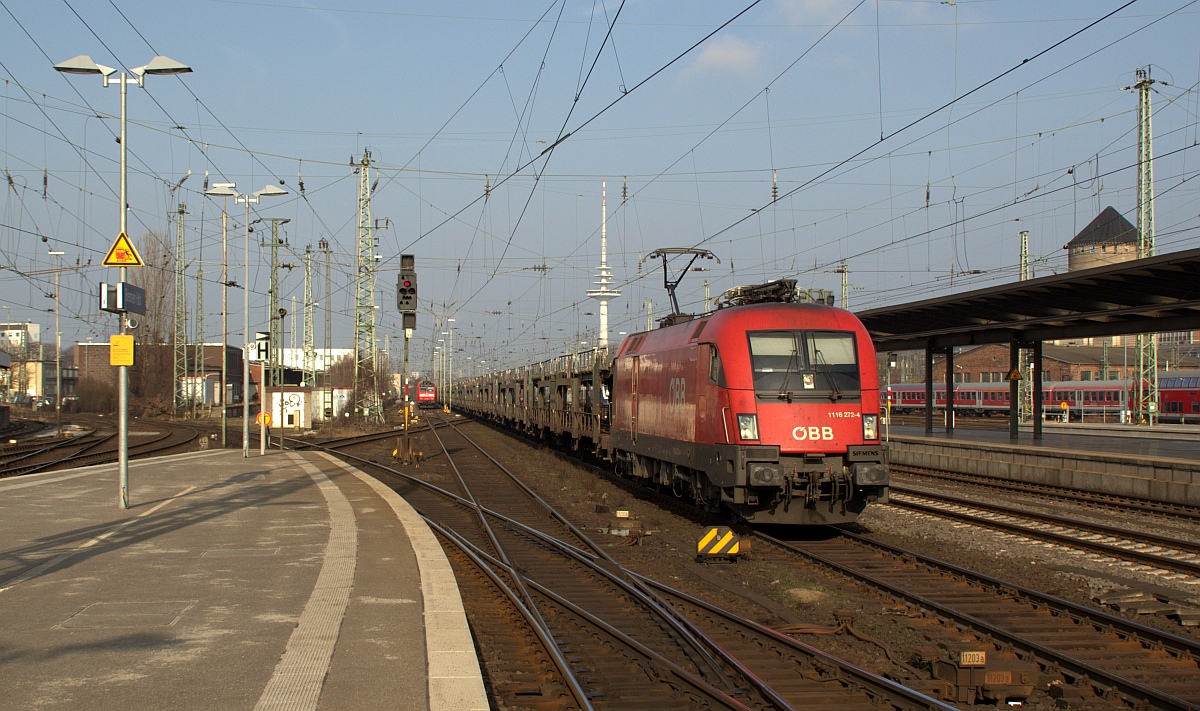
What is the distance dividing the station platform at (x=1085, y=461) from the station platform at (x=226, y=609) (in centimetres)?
804

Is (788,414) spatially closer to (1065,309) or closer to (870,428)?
(870,428)

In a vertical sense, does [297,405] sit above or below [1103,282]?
below

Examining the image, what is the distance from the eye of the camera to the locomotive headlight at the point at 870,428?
1276 cm

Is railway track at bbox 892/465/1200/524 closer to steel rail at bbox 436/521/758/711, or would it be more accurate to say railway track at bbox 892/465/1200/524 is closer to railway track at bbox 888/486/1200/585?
railway track at bbox 888/486/1200/585

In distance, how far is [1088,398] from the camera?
5325cm

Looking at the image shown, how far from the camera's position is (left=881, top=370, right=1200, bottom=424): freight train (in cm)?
4975

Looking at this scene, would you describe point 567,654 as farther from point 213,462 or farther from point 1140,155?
point 1140,155

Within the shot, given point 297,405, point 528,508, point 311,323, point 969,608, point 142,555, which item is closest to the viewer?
point 969,608

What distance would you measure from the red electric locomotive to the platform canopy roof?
757 centimetres

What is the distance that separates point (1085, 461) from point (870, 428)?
36.4 ft

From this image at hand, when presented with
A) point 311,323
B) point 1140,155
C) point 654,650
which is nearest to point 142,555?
point 654,650

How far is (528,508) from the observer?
17391mm

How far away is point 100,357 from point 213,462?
2405 inches

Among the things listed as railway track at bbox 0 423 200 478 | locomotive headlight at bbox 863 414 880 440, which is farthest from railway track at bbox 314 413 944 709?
railway track at bbox 0 423 200 478
